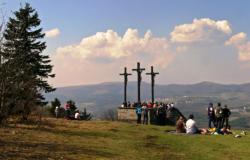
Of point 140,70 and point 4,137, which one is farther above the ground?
point 140,70

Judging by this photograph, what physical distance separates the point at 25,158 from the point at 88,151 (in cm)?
323

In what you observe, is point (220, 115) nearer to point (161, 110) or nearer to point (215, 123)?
point (215, 123)

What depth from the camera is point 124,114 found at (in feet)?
143

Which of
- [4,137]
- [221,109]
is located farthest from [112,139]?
[221,109]

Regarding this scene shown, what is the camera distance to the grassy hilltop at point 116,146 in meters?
16.2

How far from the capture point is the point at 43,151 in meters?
16.3

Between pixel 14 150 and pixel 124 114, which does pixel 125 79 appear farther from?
pixel 14 150

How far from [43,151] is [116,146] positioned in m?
4.42

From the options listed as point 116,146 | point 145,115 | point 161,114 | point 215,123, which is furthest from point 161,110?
point 116,146

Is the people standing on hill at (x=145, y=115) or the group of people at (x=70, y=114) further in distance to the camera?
the group of people at (x=70, y=114)

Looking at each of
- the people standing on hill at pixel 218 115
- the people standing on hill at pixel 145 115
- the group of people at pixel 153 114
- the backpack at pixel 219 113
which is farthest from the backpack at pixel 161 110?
the backpack at pixel 219 113

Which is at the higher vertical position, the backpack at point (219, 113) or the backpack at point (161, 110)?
the backpack at point (161, 110)

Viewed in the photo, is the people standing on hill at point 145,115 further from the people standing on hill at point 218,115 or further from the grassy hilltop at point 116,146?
the grassy hilltop at point 116,146

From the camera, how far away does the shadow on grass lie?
593 inches
